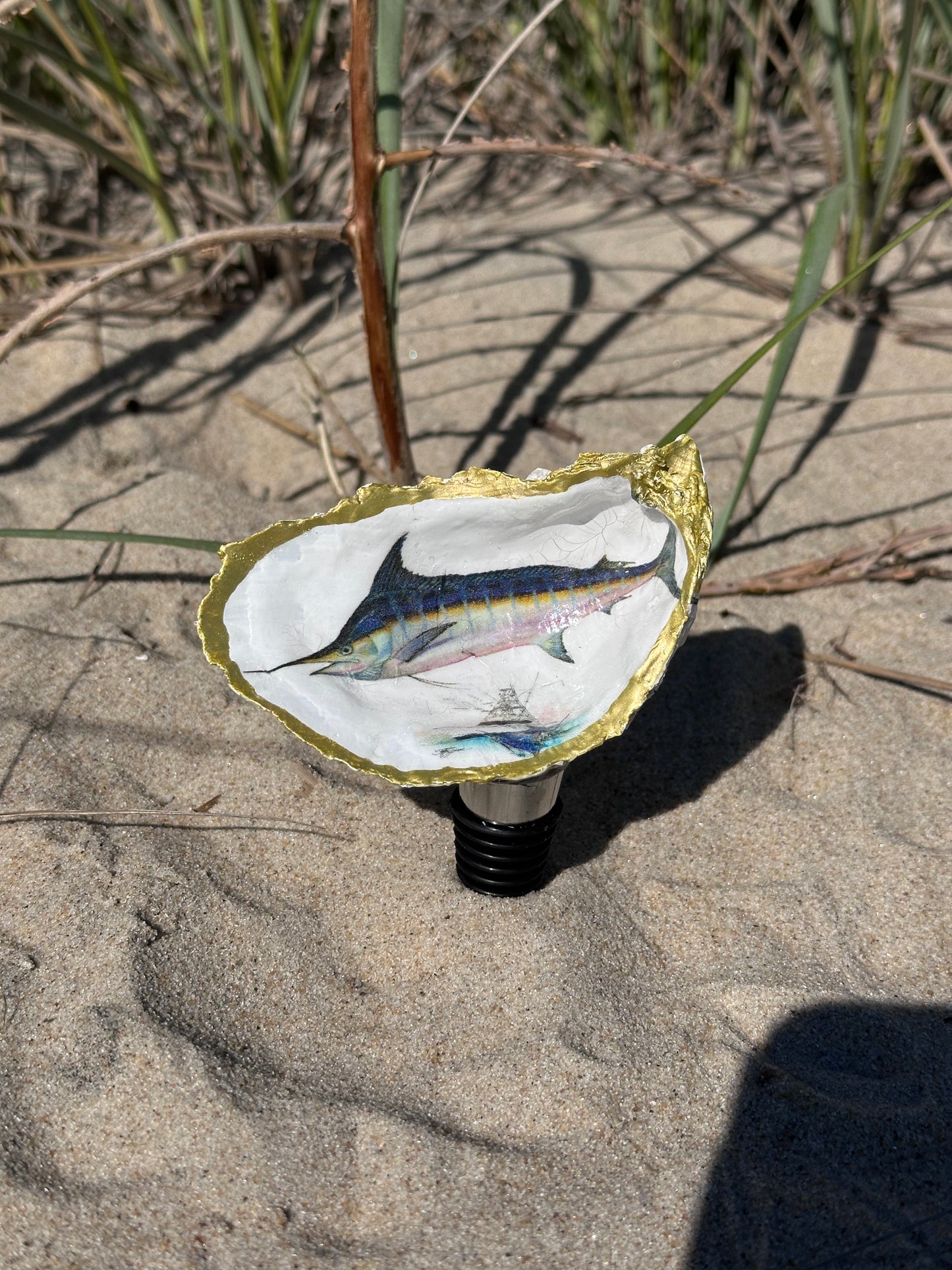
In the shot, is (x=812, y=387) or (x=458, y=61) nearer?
(x=812, y=387)

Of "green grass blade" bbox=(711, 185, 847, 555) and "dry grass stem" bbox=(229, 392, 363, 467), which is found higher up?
"green grass blade" bbox=(711, 185, 847, 555)

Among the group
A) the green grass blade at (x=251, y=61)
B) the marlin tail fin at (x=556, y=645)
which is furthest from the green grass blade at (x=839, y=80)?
the marlin tail fin at (x=556, y=645)

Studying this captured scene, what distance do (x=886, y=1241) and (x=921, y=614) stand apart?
0.77 m

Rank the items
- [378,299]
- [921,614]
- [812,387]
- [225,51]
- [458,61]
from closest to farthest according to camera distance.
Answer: [378,299] → [921,614] → [225,51] → [812,387] → [458,61]

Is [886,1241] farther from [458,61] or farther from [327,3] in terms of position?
[458,61]

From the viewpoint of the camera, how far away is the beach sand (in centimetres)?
74

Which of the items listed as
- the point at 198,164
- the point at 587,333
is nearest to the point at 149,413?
the point at 198,164

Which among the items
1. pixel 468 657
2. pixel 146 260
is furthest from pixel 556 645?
pixel 146 260

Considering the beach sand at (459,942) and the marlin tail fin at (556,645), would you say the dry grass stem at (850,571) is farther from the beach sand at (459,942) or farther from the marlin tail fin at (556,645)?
the marlin tail fin at (556,645)

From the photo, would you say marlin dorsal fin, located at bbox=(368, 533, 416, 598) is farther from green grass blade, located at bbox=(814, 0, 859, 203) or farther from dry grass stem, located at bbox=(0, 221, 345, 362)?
green grass blade, located at bbox=(814, 0, 859, 203)

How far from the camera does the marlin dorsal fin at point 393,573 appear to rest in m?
0.90

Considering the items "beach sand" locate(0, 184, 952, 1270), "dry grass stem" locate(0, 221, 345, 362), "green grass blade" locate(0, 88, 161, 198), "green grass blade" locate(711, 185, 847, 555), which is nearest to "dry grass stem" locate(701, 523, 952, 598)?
"beach sand" locate(0, 184, 952, 1270)

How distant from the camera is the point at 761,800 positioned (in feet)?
3.55

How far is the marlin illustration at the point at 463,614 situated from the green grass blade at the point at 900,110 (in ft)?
A: 3.07
